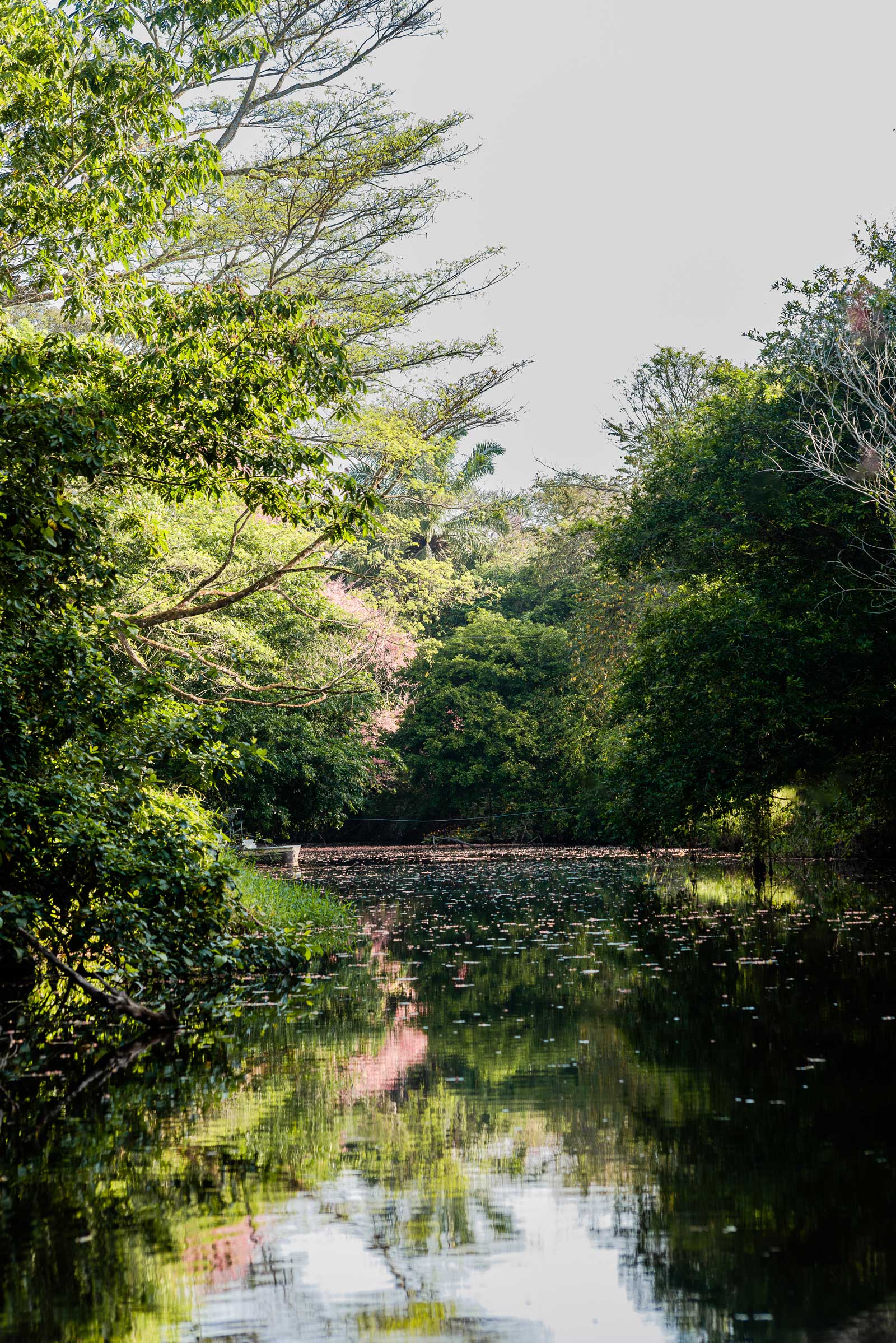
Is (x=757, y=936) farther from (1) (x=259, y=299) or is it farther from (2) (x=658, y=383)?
(2) (x=658, y=383)

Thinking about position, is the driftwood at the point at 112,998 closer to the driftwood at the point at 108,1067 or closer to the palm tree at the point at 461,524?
the driftwood at the point at 108,1067

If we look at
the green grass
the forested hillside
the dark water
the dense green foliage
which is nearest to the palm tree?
the dense green foliage

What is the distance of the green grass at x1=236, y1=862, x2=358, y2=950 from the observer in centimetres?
1529

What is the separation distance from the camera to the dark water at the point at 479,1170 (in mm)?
4141

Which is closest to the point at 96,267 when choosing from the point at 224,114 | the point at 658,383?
the point at 224,114

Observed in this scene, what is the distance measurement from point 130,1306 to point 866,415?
18.3m

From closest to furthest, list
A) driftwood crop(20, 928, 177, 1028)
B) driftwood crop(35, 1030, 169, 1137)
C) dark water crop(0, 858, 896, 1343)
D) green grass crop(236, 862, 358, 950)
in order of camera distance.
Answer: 1. dark water crop(0, 858, 896, 1343)
2. driftwood crop(35, 1030, 169, 1137)
3. driftwood crop(20, 928, 177, 1028)
4. green grass crop(236, 862, 358, 950)

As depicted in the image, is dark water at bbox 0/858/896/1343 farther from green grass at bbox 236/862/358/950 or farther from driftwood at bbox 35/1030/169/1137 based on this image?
green grass at bbox 236/862/358/950

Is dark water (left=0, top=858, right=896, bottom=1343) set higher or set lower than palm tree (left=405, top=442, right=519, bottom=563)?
lower

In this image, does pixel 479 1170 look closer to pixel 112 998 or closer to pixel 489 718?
pixel 112 998

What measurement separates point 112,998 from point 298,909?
835 cm

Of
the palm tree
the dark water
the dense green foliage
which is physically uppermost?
the palm tree

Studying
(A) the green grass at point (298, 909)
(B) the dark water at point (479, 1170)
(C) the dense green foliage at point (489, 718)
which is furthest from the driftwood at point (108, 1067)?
(C) the dense green foliage at point (489, 718)

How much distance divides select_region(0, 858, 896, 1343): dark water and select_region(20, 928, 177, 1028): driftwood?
11.8 inches
